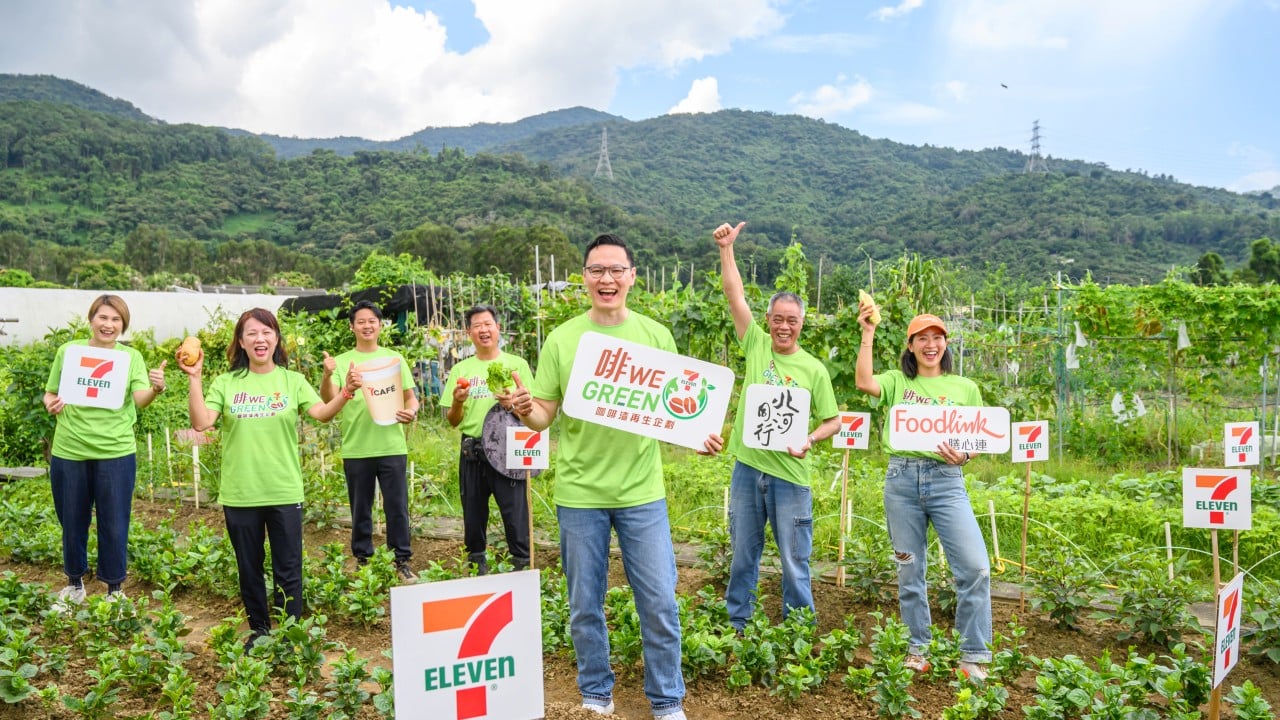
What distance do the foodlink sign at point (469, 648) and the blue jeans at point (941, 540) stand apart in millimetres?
1831

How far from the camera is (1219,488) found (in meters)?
3.63

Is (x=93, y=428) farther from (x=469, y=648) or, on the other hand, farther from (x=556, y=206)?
(x=556, y=206)

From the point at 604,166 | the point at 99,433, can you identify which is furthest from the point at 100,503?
the point at 604,166

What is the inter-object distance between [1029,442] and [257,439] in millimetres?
3729

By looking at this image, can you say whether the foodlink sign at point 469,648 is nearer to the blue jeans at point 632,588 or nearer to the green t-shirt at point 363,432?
the blue jeans at point 632,588

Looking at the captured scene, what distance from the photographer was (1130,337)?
910 centimetres

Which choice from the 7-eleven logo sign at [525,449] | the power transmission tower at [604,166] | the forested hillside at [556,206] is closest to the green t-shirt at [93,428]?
the 7-eleven logo sign at [525,449]

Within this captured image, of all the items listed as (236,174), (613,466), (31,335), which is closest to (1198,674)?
(613,466)

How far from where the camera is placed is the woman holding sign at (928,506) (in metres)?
3.47

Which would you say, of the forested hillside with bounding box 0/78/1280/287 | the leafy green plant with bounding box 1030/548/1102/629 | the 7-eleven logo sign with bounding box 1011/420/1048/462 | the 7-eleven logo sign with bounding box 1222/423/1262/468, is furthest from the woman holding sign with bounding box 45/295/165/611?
the forested hillside with bounding box 0/78/1280/287

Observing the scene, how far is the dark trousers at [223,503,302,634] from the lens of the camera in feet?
12.2

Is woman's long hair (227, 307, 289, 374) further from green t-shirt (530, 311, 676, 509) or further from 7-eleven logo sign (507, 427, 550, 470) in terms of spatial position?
green t-shirt (530, 311, 676, 509)

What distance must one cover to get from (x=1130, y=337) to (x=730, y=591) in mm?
7293

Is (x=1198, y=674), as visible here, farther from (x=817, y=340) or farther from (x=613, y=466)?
(x=817, y=340)
